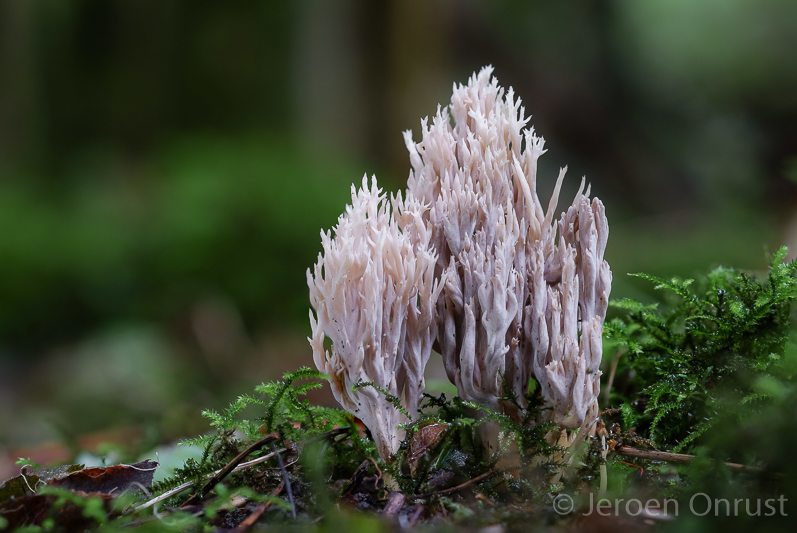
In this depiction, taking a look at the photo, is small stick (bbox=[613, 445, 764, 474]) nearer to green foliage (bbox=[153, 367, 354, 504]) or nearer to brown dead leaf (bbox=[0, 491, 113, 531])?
green foliage (bbox=[153, 367, 354, 504])

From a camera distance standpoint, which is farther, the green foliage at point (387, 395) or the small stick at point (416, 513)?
the green foliage at point (387, 395)

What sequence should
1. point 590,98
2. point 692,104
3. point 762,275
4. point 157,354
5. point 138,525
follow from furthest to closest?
point 590,98, point 692,104, point 157,354, point 762,275, point 138,525

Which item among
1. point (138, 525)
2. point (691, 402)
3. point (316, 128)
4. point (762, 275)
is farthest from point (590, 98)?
point (138, 525)

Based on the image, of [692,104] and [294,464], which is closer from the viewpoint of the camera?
[294,464]

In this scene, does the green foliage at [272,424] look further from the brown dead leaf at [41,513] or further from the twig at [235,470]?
the brown dead leaf at [41,513]

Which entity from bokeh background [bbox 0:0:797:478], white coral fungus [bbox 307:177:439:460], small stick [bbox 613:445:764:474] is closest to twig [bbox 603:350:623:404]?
small stick [bbox 613:445:764:474]

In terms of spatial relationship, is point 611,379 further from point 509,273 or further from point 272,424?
point 272,424

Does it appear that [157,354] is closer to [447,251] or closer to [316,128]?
[316,128]

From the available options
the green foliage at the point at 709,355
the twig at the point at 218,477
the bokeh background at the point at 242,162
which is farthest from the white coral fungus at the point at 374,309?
the bokeh background at the point at 242,162
